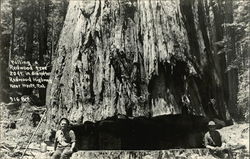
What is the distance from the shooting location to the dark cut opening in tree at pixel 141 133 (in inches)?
314

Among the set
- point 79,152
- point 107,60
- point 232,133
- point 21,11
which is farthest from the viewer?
point 21,11

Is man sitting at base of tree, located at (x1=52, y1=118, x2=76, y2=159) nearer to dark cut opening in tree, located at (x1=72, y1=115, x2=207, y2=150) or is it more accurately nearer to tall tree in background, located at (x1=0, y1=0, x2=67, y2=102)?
dark cut opening in tree, located at (x1=72, y1=115, x2=207, y2=150)

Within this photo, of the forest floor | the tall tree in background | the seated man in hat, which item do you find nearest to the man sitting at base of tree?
the forest floor

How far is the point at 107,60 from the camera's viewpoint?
790cm

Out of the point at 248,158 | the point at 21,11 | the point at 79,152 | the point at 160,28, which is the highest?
the point at 21,11

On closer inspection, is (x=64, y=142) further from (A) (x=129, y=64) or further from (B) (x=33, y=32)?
(B) (x=33, y=32)

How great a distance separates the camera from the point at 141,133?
8.41 meters

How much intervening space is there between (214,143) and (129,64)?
9.39ft

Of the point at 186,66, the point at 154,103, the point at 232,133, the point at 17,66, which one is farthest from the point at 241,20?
the point at 17,66

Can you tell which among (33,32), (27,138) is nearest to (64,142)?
(27,138)

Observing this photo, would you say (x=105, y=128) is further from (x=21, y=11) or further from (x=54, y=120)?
(x=21, y=11)

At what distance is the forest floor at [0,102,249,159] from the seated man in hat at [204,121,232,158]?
0.26 meters

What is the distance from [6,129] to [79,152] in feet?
21.7

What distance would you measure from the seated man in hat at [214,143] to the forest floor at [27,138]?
261 mm
